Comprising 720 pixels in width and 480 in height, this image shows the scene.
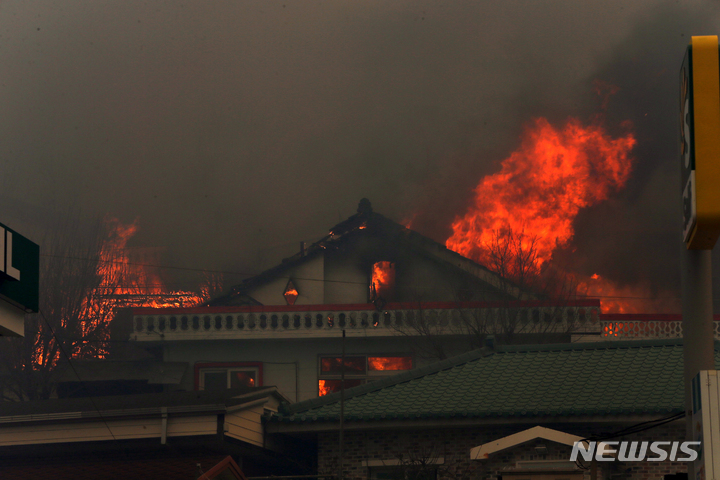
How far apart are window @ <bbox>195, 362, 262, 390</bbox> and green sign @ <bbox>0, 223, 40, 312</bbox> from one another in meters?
17.8

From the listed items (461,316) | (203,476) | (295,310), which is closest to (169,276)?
(295,310)

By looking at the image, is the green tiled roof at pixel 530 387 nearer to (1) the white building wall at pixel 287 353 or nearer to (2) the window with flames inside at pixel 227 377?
(1) the white building wall at pixel 287 353

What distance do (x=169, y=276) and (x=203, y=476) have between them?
38.7m

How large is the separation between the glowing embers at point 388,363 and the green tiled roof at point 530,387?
32.3ft

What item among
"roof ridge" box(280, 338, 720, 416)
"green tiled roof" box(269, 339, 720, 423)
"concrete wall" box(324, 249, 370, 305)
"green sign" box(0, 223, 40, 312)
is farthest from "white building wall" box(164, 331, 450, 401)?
"green sign" box(0, 223, 40, 312)

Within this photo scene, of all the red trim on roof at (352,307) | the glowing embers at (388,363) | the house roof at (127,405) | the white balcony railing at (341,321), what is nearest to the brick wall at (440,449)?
the house roof at (127,405)

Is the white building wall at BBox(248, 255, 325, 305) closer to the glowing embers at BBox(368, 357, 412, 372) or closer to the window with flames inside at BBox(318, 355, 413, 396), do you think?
the window with flames inside at BBox(318, 355, 413, 396)

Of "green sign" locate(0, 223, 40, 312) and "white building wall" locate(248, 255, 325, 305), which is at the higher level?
"white building wall" locate(248, 255, 325, 305)

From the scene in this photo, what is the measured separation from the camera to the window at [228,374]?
26.0 metres

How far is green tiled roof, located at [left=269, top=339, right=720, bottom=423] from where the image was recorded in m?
13.4

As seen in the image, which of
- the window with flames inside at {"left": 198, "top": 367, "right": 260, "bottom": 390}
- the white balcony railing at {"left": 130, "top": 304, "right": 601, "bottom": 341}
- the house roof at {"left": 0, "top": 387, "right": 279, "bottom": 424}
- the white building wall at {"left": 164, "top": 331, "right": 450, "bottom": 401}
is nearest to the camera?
the house roof at {"left": 0, "top": 387, "right": 279, "bottom": 424}

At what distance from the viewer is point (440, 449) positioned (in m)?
14.0

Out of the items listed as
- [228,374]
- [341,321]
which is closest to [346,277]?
[341,321]

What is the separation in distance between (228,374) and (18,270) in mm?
18310
